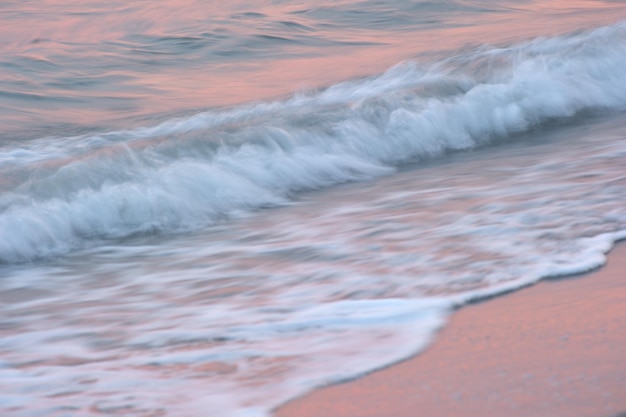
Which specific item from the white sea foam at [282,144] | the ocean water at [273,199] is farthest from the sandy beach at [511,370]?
the white sea foam at [282,144]

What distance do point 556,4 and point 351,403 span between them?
10281mm

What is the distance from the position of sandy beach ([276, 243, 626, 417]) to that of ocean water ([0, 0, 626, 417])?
0.09m

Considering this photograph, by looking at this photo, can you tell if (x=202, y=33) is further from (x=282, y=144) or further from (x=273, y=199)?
(x=273, y=199)

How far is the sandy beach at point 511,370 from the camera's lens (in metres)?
1.88

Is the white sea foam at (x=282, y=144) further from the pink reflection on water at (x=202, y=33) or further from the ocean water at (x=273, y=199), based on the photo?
the pink reflection on water at (x=202, y=33)

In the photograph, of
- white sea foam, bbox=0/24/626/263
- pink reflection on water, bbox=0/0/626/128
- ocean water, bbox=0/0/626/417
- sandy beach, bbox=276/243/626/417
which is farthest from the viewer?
pink reflection on water, bbox=0/0/626/128

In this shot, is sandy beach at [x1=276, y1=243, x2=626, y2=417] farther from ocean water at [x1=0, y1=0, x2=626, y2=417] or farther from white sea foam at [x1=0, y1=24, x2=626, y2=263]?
white sea foam at [x1=0, y1=24, x2=626, y2=263]

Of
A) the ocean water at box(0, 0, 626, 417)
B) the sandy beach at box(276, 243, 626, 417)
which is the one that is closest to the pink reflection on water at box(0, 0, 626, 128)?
the ocean water at box(0, 0, 626, 417)

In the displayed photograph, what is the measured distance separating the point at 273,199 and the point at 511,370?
2.61 m

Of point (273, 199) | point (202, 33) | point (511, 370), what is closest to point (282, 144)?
point (273, 199)

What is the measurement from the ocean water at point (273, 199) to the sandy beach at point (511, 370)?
0.09m

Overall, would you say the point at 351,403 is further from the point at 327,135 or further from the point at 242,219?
the point at 327,135

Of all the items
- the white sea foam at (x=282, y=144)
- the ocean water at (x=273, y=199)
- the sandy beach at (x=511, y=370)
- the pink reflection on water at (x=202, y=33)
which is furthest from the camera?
the pink reflection on water at (x=202, y=33)

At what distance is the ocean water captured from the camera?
2379mm
